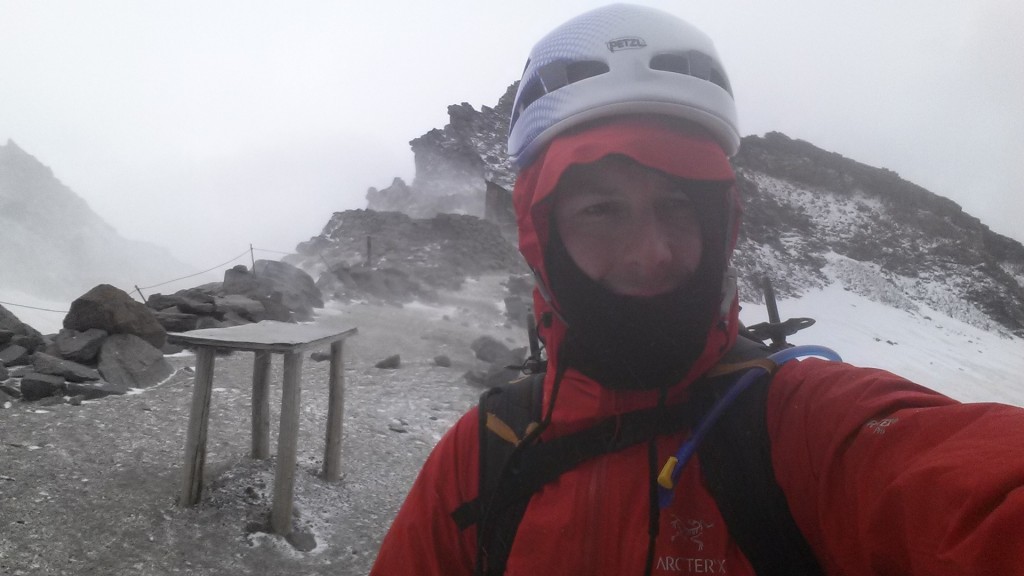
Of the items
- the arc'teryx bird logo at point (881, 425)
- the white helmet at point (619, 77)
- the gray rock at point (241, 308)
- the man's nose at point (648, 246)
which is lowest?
the gray rock at point (241, 308)

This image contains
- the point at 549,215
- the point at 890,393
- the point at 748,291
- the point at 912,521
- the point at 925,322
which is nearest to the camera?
the point at 912,521

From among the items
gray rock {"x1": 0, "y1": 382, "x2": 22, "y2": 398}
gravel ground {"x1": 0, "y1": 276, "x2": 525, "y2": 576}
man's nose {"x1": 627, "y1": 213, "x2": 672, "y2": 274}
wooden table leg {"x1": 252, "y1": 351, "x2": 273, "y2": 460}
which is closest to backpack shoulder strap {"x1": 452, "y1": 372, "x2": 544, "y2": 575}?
man's nose {"x1": 627, "y1": 213, "x2": 672, "y2": 274}

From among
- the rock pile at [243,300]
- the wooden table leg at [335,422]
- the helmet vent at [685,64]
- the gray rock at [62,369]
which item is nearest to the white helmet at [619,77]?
the helmet vent at [685,64]

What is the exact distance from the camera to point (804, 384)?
1.13 m

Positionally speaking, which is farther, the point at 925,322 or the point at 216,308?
the point at 925,322

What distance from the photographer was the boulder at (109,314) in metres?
8.15

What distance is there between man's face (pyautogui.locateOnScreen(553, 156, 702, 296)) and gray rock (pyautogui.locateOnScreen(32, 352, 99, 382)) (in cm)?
830

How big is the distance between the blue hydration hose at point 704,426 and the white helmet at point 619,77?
26.2 inches

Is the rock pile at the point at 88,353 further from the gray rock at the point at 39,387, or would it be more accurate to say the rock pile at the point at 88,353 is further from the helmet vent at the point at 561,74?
the helmet vent at the point at 561,74

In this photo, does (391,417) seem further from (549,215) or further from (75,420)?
(549,215)

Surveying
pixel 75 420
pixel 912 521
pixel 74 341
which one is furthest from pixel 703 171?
pixel 74 341

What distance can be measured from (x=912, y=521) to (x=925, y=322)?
107 ft

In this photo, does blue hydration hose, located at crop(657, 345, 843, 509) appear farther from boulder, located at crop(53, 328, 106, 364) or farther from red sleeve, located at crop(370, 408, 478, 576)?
boulder, located at crop(53, 328, 106, 364)

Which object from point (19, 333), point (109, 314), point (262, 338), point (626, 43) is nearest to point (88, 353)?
point (109, 314)
